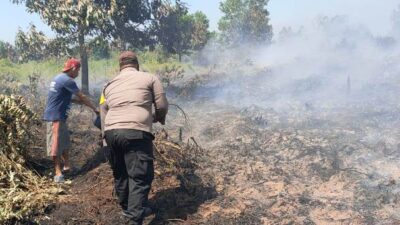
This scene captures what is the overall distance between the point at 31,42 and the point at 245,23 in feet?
86.2

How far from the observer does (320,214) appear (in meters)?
4.03

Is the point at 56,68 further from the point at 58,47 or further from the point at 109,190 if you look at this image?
the point at 109,190

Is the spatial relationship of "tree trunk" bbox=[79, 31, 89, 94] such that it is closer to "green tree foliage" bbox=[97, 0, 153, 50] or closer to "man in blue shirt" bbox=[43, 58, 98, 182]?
"green tree foliage" bbox=[97, 0, 153, 50]

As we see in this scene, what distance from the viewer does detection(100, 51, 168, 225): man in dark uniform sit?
3.61 meters

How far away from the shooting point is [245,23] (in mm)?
35531

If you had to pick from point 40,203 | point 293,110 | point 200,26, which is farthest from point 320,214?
point 200,26

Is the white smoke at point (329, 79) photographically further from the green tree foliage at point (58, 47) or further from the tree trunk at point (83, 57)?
the green tree foliage at point (58, 47)

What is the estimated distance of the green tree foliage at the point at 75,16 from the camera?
10812 millimetres

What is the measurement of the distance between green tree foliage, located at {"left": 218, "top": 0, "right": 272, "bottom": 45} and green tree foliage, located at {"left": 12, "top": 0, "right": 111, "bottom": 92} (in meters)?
24.4

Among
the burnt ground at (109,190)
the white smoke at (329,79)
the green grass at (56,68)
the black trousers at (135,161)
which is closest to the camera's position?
the black trousers at (135,161)

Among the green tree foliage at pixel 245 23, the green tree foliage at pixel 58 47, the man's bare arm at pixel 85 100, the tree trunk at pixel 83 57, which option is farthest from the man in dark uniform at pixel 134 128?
the green tree foliage at pixel 245 23

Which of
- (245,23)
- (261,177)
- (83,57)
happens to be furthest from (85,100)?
(245,23)

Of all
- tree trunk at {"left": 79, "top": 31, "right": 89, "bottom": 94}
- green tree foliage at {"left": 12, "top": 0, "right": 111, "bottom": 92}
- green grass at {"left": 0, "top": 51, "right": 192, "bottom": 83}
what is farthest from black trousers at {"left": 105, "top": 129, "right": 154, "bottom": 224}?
green grass at {"left": 0, "top": 51, "right": 192, "bottom": 83}

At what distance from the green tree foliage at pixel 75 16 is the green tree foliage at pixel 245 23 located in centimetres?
2441
